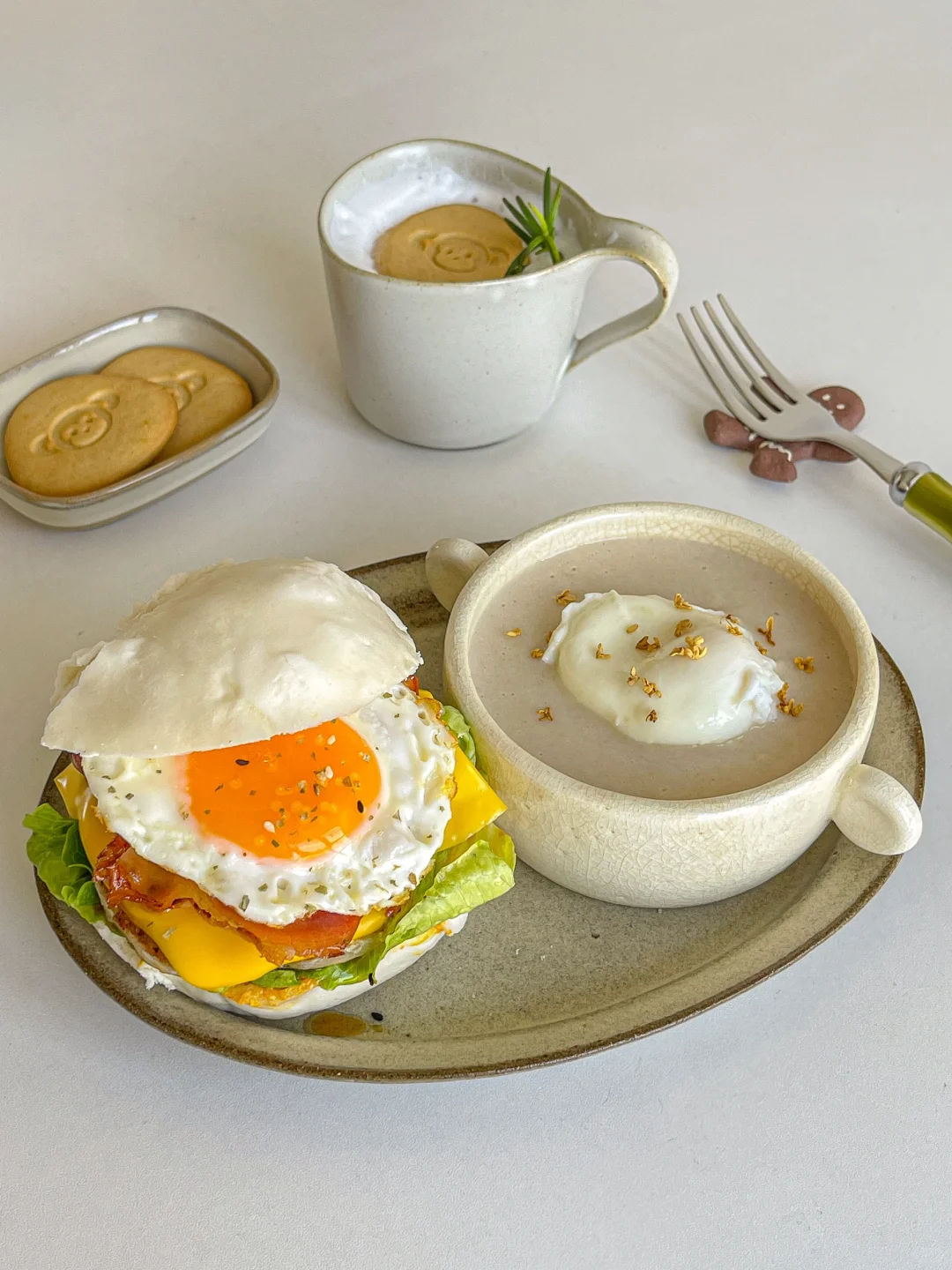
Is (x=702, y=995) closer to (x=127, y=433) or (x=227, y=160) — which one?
(x=127, y=433)

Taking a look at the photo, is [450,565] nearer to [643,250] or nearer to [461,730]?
[461,730]

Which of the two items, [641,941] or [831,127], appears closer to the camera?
[641,941]

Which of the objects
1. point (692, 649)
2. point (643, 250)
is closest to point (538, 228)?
point (643, 250)

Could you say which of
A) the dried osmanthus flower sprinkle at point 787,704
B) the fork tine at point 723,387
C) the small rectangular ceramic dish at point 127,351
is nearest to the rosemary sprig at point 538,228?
the fork tine at point 723,387

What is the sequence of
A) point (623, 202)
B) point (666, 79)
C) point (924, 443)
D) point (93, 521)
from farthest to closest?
1. point (666, 79)
2. point (623, 202)
3. point (924, 443)
4. point (93, 521)

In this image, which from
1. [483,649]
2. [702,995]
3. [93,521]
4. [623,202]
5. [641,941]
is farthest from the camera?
[623,202]

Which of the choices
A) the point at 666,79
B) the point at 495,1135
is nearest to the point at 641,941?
the point at 495,1135

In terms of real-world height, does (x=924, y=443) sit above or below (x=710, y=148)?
below

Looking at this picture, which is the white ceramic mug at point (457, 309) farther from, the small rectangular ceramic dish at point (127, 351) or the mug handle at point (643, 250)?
the small rectangular ceramic dish at point (127, 351)
